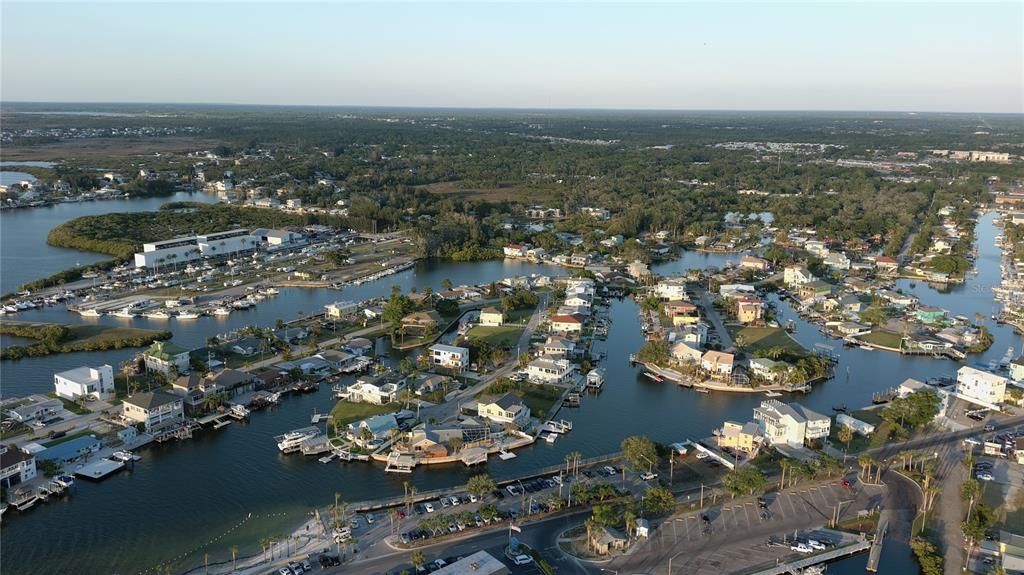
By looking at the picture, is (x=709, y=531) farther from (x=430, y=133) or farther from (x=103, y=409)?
(x=430, y=133)

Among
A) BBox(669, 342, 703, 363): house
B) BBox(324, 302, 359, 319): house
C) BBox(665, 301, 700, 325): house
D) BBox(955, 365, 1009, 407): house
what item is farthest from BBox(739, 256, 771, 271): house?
BBox(324, 302, 359, 319): house

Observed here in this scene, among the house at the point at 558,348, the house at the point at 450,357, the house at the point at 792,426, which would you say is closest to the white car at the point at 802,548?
the house at the point at 792,426

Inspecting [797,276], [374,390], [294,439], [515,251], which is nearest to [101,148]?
[515,251]

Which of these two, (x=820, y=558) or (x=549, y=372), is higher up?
(x=549, y=372)

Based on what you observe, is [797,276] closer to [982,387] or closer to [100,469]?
[982,387]

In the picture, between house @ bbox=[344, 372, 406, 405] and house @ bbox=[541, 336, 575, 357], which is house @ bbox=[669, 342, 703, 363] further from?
house @ bbox=[344, 372, 406, 405]

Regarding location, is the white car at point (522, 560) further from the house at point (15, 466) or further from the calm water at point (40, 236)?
the calm water at point (40, 236)

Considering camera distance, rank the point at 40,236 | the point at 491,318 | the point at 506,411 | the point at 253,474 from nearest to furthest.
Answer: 1. the point at 253,474
2. the point at 506,411
3. the point at 491,318
4. the point at 40,236
